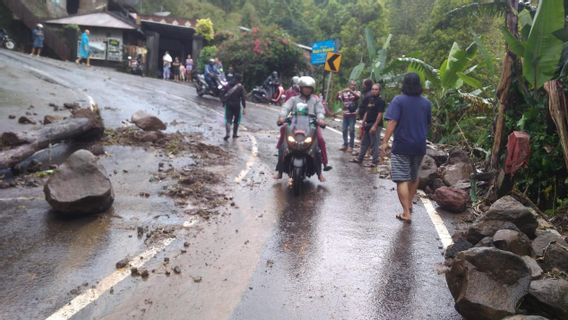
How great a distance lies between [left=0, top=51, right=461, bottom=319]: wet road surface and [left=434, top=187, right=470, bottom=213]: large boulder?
1.30 ft

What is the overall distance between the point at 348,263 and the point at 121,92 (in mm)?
15299

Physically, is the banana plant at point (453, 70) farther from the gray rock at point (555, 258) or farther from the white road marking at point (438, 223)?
the gray rock at point (555, 258)

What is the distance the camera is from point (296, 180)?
818cm

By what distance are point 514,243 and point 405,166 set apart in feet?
6.56

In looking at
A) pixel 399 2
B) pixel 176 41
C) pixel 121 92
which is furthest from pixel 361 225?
pixel 399 2

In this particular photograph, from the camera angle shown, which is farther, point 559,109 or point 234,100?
point 234,100

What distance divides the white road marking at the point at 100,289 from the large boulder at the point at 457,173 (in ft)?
20.0

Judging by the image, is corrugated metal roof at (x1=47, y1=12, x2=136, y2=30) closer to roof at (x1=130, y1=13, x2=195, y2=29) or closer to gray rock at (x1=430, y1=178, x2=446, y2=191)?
roof at (x1=130, y1=13, x2=195, y2=29)

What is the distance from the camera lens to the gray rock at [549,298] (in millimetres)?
3980

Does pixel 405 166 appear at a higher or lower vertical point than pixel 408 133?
lower

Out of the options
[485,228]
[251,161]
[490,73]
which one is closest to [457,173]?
[490,73]

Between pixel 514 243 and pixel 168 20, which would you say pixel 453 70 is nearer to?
pixel 514 243

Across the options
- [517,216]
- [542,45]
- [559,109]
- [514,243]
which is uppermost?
[542,45]

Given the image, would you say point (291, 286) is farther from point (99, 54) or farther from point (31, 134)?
point (99, 54)
